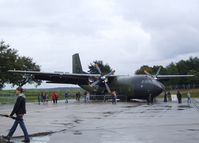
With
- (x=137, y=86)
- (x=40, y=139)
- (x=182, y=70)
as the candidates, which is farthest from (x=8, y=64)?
(x=182, y=70)

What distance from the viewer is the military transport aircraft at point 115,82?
44062mm

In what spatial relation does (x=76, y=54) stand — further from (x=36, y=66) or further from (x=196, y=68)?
(x=196, y=68)

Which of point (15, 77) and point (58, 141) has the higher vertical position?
point (15, 77)

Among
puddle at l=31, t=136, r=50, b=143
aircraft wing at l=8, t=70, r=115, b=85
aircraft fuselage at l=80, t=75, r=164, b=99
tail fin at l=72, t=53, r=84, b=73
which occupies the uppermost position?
tail fin at l=72, t=53, r=84, b=73

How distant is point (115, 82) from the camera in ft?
166

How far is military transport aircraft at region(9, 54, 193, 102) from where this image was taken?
44.1m

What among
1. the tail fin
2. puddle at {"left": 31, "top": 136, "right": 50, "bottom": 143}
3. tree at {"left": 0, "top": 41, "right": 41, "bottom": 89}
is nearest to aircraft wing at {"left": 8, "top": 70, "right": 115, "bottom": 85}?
the tail fin

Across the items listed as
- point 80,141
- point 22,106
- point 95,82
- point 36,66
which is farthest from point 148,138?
point 36,66

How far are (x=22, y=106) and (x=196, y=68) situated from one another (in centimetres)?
13056

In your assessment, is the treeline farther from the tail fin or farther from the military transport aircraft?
the military transport aircraft

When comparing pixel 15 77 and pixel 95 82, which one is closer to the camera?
pixel 95 82

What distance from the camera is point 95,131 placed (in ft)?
49.8

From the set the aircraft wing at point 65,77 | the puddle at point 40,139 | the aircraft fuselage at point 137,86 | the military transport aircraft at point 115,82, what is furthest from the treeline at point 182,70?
the puddle at point 40,139

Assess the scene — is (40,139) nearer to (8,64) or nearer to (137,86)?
(137,86)
